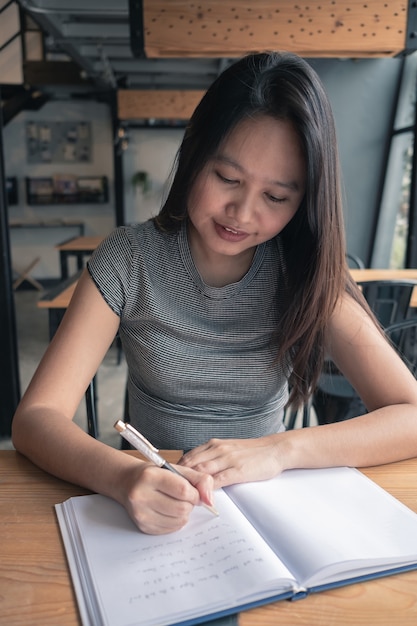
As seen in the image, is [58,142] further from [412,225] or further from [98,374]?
[412,225]

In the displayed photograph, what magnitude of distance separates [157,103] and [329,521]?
564 centimetres

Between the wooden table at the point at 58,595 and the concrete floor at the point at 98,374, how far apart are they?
1766 millimetres

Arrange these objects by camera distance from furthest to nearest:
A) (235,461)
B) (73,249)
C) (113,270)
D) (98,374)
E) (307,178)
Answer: (73,249) → (98,374) → (113,270) → (307,178) → (235,461)

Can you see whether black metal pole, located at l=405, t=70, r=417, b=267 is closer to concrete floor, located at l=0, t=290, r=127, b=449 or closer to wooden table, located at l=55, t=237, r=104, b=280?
concrete floor, located at l=0, t=290, r=127, b=449

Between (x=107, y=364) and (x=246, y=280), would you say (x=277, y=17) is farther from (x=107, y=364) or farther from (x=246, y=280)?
(x=107, y=364)

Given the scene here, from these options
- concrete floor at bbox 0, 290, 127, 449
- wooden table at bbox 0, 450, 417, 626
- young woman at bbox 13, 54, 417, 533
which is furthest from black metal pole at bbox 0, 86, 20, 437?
wooden table at bbox 0, 450, 417, 626

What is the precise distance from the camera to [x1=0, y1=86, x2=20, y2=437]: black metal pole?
2631 mm

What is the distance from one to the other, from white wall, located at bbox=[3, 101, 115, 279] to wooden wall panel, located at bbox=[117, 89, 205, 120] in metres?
2.31

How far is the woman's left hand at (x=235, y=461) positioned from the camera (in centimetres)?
74

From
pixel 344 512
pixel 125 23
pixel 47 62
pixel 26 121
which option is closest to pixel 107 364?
pixel 125 23

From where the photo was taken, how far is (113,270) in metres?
1.01

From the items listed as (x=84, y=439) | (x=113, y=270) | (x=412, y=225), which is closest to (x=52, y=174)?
(x=412, y=225)

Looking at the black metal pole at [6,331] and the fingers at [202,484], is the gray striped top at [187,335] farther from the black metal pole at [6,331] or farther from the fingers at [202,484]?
the black metal pole at [6,331]

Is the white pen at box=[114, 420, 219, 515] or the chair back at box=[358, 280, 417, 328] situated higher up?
the white pen at box=[114, 420, 219, 515]
